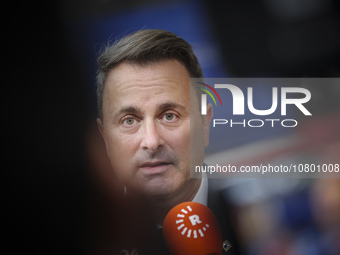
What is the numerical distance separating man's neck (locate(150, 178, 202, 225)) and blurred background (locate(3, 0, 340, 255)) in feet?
0.64

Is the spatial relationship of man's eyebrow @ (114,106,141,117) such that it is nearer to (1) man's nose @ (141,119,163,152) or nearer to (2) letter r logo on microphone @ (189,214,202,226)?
(1) man's nose @ (141,119,163,152)

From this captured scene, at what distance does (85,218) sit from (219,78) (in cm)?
116

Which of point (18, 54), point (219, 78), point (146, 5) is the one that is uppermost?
point (146, 5)

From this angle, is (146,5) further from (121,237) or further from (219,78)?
(121,237)

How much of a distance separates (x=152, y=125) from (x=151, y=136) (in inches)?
2.5

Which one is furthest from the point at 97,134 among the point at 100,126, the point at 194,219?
the point at 194,219

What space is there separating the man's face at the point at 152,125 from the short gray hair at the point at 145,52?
0.04 m

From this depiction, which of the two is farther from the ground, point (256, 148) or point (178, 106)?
point (178, 106)

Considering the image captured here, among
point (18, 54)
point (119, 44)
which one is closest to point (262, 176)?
point (119, 44)

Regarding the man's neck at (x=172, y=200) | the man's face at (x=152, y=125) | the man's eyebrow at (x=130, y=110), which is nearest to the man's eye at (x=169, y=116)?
the man's face at (x=152, y=125)

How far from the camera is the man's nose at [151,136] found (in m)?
1.88

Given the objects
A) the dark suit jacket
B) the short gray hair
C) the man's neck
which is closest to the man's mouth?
the man's neck

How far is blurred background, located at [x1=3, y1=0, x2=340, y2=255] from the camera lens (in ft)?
6.38

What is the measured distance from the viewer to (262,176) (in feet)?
6.39
